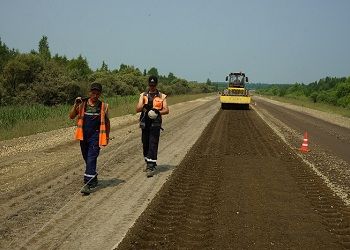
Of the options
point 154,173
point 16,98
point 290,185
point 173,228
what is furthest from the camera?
point 16,98

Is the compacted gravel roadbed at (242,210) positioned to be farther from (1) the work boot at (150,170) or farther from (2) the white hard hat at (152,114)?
(2) the white hard hat at (152,114)

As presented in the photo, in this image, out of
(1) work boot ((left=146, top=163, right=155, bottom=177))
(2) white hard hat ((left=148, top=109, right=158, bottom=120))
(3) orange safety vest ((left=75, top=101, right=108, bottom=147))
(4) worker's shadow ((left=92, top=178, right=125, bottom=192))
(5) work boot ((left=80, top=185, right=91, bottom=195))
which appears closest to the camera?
(5) work boot ((left=80, top=185, right=91, bottom=195))

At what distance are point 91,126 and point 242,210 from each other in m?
3.07

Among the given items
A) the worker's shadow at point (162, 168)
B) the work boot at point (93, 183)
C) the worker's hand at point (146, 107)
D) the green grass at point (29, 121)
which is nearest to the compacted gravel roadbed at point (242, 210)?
the worker's shadow at point (162, 168)

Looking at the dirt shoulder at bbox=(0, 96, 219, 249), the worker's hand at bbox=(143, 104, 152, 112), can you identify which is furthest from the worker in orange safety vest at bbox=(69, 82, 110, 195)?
the worker's hand at bbox=(143, 104, 152, 112)

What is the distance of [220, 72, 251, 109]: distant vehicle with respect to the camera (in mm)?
37688

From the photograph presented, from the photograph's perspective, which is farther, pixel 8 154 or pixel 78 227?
pixel 8 154

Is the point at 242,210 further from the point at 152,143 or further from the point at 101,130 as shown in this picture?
the point at 152,143

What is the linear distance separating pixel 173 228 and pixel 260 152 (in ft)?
25.6

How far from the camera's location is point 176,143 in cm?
1510

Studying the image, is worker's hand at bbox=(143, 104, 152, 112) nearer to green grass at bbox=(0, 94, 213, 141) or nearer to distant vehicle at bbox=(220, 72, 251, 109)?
green grass at bbox=(0, 94, 213, 141)

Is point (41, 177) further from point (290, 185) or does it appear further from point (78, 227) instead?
point (290, 185)

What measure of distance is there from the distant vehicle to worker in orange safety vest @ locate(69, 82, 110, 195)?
99.4ft

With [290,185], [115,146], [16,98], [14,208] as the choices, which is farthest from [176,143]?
A: [16,98]
